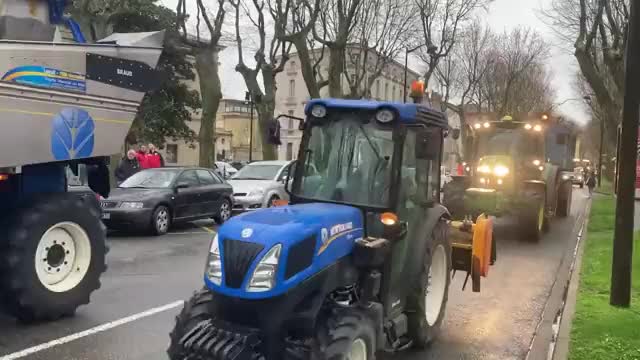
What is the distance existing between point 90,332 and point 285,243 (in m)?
3.15

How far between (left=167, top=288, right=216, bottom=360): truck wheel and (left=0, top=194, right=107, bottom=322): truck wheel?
2549 millimetres

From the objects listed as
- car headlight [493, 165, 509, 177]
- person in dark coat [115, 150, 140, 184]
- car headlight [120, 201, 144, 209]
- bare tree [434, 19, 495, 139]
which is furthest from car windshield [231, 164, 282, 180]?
bare tree [434, 19, 495, 139]

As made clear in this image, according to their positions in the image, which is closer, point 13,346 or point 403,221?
point 403,221

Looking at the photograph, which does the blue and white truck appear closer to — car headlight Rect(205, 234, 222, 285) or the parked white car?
car headlight Rect(205, 234, 222, 285)

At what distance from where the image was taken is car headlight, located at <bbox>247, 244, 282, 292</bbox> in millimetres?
3873

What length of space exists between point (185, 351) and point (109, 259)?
266 inches

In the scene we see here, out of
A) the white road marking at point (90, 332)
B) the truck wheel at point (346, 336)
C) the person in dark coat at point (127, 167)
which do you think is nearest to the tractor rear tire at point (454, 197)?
the white road marking at point (90, 332)

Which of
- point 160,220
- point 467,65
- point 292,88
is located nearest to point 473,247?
point 160,220

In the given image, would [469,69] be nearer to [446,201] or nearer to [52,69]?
[446,201]

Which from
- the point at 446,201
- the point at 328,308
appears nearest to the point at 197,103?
the point at 446,201

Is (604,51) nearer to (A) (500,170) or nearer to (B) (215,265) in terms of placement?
(A) (500,170)

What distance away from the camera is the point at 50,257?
6426 millimetres

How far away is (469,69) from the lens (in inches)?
1754

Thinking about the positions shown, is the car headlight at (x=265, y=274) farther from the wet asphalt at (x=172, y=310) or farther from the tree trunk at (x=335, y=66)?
the tree trunk at (x=335, y=66)
